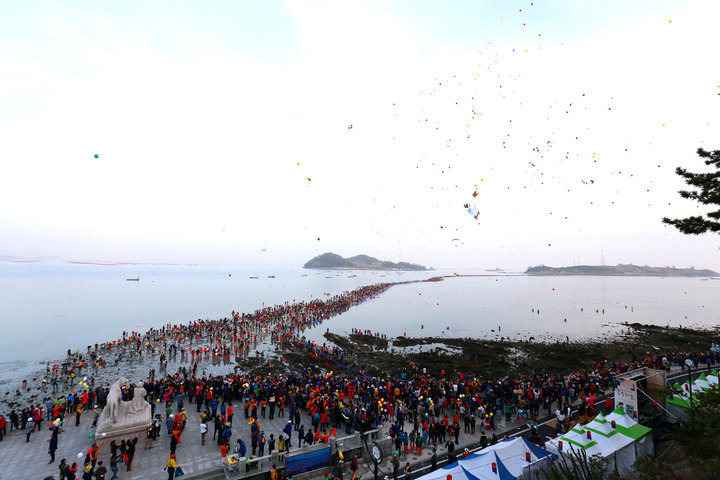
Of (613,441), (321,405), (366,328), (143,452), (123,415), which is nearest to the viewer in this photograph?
(613,441)

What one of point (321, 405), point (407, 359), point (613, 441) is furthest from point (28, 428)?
point (407, 359)

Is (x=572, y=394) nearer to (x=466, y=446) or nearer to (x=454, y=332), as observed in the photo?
(x=466, y=446)

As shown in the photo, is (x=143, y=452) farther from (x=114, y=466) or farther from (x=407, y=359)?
(x=407, y=359)

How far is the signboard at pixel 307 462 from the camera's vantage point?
32.3ft

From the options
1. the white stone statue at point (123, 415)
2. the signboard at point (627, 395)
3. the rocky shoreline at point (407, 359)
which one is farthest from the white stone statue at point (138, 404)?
the signboard at point (627, 395)

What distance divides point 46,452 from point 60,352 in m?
29.3

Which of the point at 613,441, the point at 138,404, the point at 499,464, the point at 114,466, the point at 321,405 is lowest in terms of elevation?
the point at 114,466

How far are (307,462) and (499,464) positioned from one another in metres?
5.86

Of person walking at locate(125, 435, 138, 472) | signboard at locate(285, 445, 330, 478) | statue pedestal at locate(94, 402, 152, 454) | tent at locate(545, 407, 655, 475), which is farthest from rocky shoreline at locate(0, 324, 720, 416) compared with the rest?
tent at locate(545, 407, 655, 475)

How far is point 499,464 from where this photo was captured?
8.59 metres

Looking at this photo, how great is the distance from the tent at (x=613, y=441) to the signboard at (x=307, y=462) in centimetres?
716

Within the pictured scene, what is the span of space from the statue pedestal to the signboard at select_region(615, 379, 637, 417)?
1819 cm

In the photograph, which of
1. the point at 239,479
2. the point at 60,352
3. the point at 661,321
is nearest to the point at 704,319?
the point at 661,321

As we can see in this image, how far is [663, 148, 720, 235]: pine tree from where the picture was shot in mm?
11148
